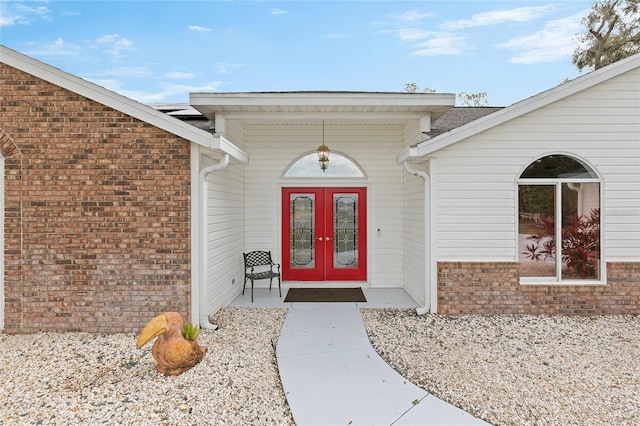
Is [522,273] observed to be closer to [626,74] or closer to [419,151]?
[419,151]

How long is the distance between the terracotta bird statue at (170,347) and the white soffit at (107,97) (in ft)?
7.60

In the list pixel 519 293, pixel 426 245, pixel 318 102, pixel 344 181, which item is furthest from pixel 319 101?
pixel 519 293

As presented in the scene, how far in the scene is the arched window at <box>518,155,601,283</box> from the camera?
18.0 feet

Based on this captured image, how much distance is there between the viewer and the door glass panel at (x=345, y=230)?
7.55m

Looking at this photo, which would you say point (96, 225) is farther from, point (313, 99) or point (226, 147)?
point (313, 99)

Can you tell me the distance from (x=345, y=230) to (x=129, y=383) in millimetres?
4978

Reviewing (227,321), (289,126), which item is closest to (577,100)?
(289,126)

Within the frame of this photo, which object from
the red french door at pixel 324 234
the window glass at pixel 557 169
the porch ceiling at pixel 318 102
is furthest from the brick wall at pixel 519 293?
the porch ceiling at pixel 318 102

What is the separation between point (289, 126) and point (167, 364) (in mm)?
5206

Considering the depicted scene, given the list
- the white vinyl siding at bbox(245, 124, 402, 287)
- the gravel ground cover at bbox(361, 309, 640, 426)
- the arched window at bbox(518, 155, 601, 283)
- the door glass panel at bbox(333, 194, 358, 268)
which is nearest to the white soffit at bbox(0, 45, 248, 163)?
the white vinyl siding at bbox(245, 124, 402, 287)

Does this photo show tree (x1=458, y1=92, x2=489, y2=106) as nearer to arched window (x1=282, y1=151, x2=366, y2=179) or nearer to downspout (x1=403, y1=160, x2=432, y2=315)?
arched window (x1=282, y1=151, x2=366, y2=179)

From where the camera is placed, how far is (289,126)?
24.2 ft

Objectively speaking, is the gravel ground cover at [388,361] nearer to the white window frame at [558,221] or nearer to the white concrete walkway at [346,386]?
the white concrete walkway at [346,386]

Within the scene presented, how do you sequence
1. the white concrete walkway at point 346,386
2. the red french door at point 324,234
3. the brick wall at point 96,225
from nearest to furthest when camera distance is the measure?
the white concrete walkway at point 346,386
the brick wall at point 96,225
the red french door at point 324,234
